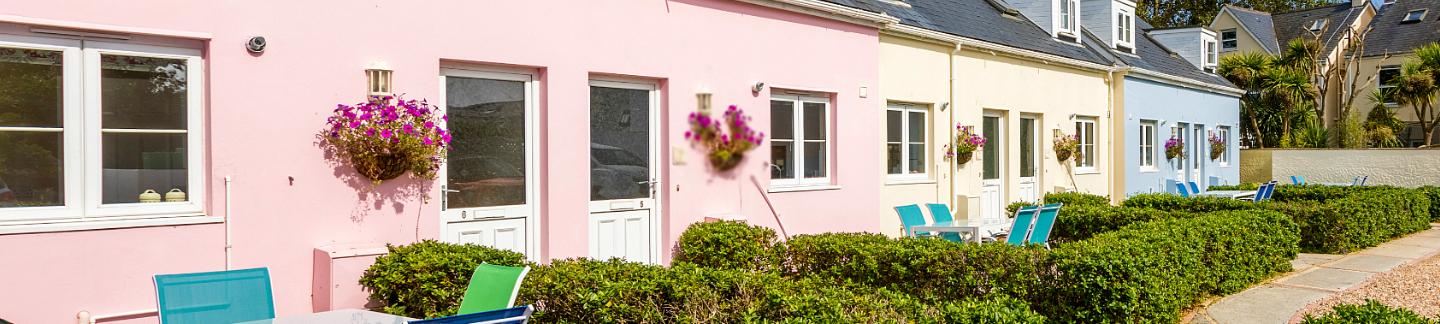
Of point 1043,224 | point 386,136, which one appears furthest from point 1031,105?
point 386,136

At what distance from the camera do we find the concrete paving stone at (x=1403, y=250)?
1246 centimetres

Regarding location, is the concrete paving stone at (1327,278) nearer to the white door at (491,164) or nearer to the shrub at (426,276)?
the white door at (491,164)

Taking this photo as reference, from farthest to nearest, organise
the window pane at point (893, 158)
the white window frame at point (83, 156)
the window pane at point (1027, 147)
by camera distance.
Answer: the window pane at point (1027, 147) < the window pane at point (893, 158) < the white window frame at point (83, 156)

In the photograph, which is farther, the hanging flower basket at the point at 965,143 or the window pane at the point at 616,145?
the hanging flower basket at the point at 965,143

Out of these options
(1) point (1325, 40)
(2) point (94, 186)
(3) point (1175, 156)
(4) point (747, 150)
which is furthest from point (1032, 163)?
(1) point (1325, 40)

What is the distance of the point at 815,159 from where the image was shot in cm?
993

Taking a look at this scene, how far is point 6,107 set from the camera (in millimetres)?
5711

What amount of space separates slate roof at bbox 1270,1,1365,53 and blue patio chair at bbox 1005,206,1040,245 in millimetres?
32425

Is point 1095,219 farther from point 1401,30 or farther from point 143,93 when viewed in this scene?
point 1401,30

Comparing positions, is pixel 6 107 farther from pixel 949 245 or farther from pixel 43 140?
pixel 949 245

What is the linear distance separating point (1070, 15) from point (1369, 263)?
8.40 metres

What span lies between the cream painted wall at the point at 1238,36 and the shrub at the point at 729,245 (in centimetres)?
3328

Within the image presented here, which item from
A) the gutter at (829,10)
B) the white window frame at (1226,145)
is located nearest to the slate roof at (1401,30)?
the white window frame at (1226,145)

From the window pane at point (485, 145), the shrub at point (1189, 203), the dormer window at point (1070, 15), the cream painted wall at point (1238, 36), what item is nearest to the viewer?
the window pane at point (485, 145)
